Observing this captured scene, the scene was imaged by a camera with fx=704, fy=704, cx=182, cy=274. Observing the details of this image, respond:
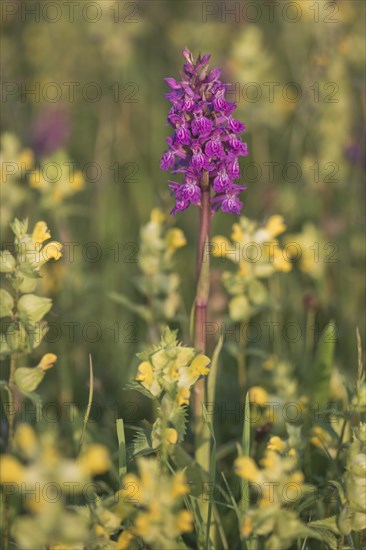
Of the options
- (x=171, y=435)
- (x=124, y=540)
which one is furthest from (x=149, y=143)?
(x=124, y=540)

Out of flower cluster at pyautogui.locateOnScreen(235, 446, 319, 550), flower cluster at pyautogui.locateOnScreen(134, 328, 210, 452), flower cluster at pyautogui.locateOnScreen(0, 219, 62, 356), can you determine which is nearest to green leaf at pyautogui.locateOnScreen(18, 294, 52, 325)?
flower cluster at pyautogui.locateOnScreen(0, 219, 62, 356)

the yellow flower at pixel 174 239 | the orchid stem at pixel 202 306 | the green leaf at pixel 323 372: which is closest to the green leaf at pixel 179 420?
the orchid stem at pixel 202 306

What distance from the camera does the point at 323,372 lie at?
2596mm

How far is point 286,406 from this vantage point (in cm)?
269

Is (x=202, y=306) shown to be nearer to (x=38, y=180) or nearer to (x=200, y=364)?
(x=200, y=364)

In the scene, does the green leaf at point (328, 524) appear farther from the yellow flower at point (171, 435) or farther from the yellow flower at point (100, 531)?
the yellow flower at point (100, 531)

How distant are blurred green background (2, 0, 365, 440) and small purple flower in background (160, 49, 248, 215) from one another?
828 mm

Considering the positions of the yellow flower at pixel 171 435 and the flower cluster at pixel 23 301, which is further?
the flower cluster at pixel 23 301

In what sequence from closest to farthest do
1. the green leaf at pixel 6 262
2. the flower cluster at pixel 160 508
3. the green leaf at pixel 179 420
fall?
the flower cluster at pixel 160 508
the green leaf at pixel 179 420
the green leaf at pixel 6 262

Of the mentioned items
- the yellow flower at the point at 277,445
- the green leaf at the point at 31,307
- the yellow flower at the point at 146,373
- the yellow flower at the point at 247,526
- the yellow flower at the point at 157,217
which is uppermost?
the yellow flower at the point at 157,217

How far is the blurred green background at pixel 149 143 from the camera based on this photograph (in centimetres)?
348

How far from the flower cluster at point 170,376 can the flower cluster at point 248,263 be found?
2.50 ft

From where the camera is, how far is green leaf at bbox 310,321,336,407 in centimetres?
253

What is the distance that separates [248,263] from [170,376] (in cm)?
89
